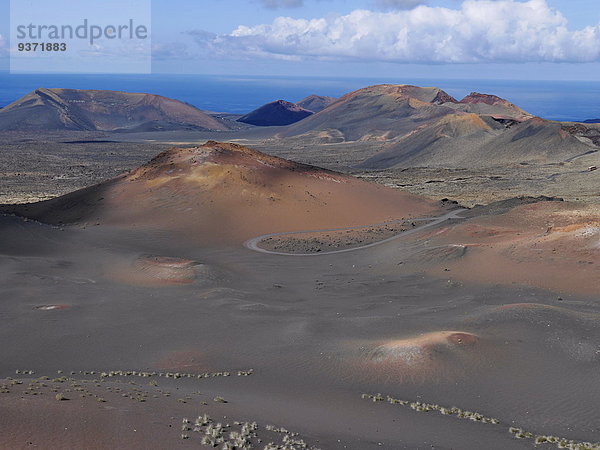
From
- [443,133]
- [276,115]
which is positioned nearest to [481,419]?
[443,133]

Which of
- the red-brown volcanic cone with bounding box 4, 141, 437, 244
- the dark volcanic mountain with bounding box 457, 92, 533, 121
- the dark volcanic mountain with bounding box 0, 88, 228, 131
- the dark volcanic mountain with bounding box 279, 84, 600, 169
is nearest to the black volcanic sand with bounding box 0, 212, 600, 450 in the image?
the red-brown volcanic cone with bounding box 4, 141, 437, 244

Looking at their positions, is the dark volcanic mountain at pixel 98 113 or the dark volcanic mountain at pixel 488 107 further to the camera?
the dark volcanic mountain at pixel 98 113

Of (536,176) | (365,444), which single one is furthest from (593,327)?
(536,176)

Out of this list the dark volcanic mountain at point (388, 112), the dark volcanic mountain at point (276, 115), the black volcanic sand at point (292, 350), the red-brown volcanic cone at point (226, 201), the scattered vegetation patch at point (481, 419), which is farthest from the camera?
the dark volcanic mountain at point (276, 115)

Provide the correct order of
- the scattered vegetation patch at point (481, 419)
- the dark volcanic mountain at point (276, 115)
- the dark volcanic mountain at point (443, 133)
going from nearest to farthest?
1. the scattered vegetation patch at point (481, 419)
2. the dark volcanic mountain at point (443, 133)
3. the dark volcanic mountain at point (276, 115)

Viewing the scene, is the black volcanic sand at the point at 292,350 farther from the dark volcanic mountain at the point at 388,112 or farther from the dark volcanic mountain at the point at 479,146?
the dark volcanic mountain at the point at 388,112

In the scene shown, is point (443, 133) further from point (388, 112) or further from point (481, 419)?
point (481, 419)

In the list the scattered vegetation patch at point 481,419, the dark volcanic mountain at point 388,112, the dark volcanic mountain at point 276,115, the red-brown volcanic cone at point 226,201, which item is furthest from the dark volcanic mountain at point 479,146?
the dark volcanic mountain at point 276,115
